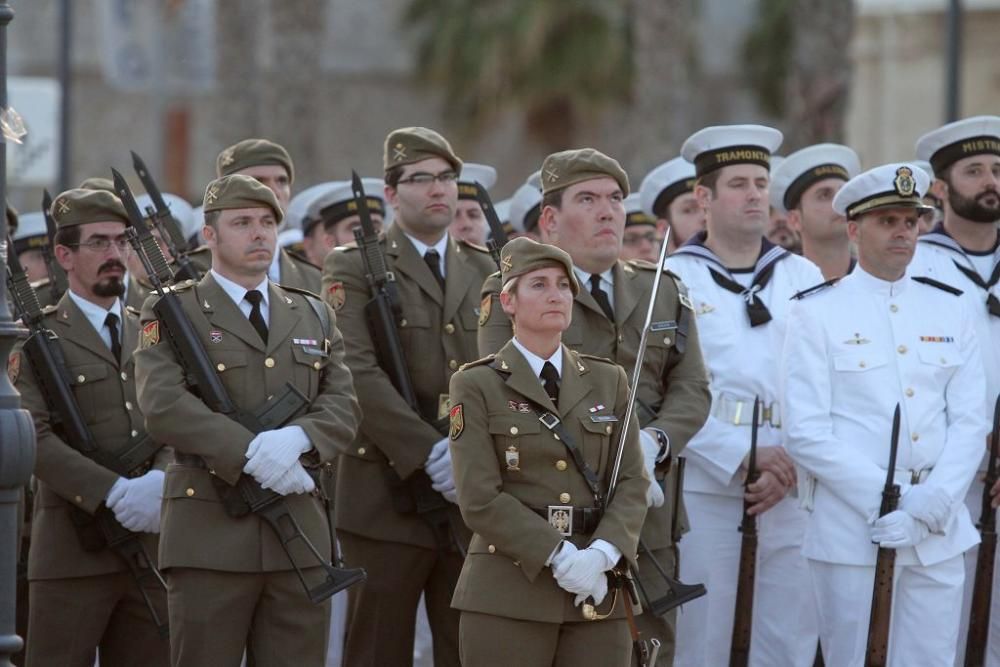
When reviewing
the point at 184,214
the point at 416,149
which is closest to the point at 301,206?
the point at 184,214

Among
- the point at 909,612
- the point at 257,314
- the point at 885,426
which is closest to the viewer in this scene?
the point at 257,314

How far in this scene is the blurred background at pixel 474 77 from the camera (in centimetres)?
1825

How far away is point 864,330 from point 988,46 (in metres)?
19.8

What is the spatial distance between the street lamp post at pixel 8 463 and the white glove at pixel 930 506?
3285mm

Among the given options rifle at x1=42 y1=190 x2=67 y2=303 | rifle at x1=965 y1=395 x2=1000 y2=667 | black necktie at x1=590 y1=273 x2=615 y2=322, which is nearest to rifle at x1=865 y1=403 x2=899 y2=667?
rifle at x1=965 y1=395 x2=1000 y2=667

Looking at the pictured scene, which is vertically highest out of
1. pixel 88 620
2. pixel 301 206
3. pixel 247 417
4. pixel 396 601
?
pixel 301 206

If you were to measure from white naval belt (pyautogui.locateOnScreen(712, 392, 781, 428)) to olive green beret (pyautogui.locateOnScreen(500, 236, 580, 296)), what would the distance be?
5.86 feet

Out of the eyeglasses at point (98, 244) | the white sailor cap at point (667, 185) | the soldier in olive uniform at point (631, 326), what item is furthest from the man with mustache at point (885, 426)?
the eyeglasses at point (98, 244)

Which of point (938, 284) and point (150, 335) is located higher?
point (938, 284)

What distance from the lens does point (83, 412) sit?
7.67 metres

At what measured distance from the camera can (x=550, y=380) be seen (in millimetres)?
6441

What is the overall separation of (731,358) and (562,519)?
80.3 inches

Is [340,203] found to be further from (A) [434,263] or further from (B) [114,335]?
(B) [114,335]

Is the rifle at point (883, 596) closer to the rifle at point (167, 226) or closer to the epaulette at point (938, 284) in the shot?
the epaulette at point (938, 284)
